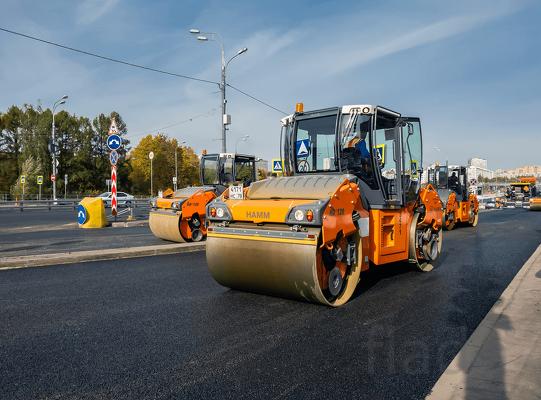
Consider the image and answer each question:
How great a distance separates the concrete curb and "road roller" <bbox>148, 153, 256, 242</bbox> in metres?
Result: 0.91

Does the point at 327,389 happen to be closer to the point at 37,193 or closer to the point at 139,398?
the point at 139,398

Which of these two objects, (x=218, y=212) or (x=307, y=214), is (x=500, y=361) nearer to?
(x=307, y=214)

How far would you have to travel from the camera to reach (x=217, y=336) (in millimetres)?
4016

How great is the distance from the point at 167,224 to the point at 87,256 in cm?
262

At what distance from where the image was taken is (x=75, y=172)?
57.8m

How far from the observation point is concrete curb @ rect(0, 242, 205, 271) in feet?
23.9

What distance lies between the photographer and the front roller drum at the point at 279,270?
4516 mm

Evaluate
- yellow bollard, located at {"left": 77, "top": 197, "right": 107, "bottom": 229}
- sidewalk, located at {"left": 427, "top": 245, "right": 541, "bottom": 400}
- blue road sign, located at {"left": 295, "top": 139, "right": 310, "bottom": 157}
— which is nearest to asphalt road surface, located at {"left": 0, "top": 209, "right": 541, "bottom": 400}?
sidewalk, located at {"left": 427, "top": 245, "right": 541, "bottom": 400}

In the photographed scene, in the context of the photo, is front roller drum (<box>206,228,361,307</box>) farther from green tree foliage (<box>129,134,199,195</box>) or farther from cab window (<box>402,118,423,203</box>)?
green tree foliage (<box>129,134,199,195</box>)

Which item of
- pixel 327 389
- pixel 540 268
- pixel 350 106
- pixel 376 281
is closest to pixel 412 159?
pixel 350 106

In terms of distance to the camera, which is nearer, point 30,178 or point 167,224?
point 167,224

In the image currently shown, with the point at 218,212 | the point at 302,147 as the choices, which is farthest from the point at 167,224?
the point at 218,212

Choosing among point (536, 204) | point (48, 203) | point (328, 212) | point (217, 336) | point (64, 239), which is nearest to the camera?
point (217, 336)

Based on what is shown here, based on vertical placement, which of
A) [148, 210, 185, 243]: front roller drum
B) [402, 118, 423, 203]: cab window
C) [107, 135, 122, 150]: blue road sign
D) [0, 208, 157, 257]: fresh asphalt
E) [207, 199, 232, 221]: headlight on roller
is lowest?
[0, 208, 157, 257]: fresh asphalt
